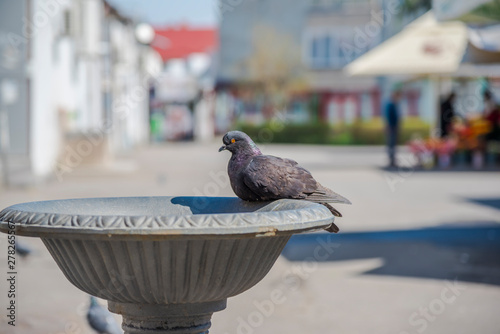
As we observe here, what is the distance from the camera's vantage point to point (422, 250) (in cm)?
795

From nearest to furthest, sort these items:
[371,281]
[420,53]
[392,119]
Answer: [371,281], [420,53], [392,119]

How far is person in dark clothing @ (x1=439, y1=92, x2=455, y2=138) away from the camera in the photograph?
19.4 metres

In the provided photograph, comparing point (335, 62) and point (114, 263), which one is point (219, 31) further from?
point (114, 263)

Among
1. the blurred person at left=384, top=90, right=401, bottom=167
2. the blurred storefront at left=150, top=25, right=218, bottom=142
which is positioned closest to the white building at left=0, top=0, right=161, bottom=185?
the blurred person at left=384, top=90, right=401, bottom=167

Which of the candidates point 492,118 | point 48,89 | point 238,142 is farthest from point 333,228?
point 492,118

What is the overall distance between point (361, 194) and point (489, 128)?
19.0ft

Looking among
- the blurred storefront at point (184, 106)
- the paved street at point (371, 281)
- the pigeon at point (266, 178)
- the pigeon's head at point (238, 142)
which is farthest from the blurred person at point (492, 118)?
the blurred storefront at point (184, 106)

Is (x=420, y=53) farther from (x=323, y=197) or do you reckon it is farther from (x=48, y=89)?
(x=323, y=197)

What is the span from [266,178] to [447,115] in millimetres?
17053

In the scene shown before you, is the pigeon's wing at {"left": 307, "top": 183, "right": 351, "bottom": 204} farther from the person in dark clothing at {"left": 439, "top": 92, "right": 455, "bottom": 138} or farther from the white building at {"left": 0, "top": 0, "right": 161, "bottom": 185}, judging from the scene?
the person in dark clothing at {"left": 439, "top": 92, "right": 455, "bottom": 138}

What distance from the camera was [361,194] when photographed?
13250 millimetres

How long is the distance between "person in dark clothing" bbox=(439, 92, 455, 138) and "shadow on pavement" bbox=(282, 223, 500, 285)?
1019 cm

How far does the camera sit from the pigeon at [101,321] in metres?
4.53

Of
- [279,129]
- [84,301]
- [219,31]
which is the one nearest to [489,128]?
[84,301]
